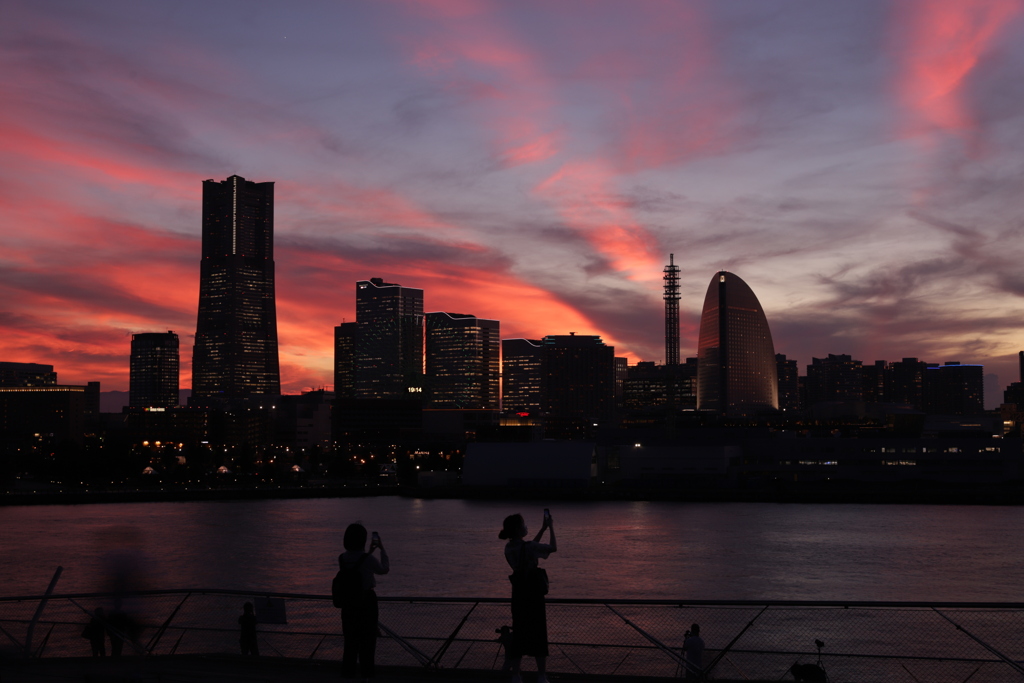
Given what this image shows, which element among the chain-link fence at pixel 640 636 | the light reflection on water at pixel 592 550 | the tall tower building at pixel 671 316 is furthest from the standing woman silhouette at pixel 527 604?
the tall tower building at pixel 671 316

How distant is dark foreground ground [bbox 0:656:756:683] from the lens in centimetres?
1084

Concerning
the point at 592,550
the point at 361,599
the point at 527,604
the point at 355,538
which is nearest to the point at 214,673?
the point at 361,599

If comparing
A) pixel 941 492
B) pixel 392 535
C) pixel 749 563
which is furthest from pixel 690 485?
pixel 749 563

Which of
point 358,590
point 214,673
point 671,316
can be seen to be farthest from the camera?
point 671,316

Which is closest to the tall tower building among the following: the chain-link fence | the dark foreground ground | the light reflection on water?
the light reflection on water

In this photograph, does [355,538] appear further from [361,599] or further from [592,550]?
[592,550]

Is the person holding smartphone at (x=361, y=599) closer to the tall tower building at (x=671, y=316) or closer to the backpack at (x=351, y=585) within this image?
the backpack at (x=351, y=585)

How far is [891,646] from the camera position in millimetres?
29734

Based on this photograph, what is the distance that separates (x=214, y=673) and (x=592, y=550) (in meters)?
55.3

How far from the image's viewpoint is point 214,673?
1135 cm

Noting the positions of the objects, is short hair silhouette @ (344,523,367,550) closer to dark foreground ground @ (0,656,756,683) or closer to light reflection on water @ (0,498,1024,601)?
dark foreground ground @ (0,656,756,683)

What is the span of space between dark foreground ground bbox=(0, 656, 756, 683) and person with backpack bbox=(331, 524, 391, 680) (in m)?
1.49

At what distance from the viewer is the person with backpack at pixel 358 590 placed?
9234mm

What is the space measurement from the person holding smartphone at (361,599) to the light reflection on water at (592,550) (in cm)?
789
